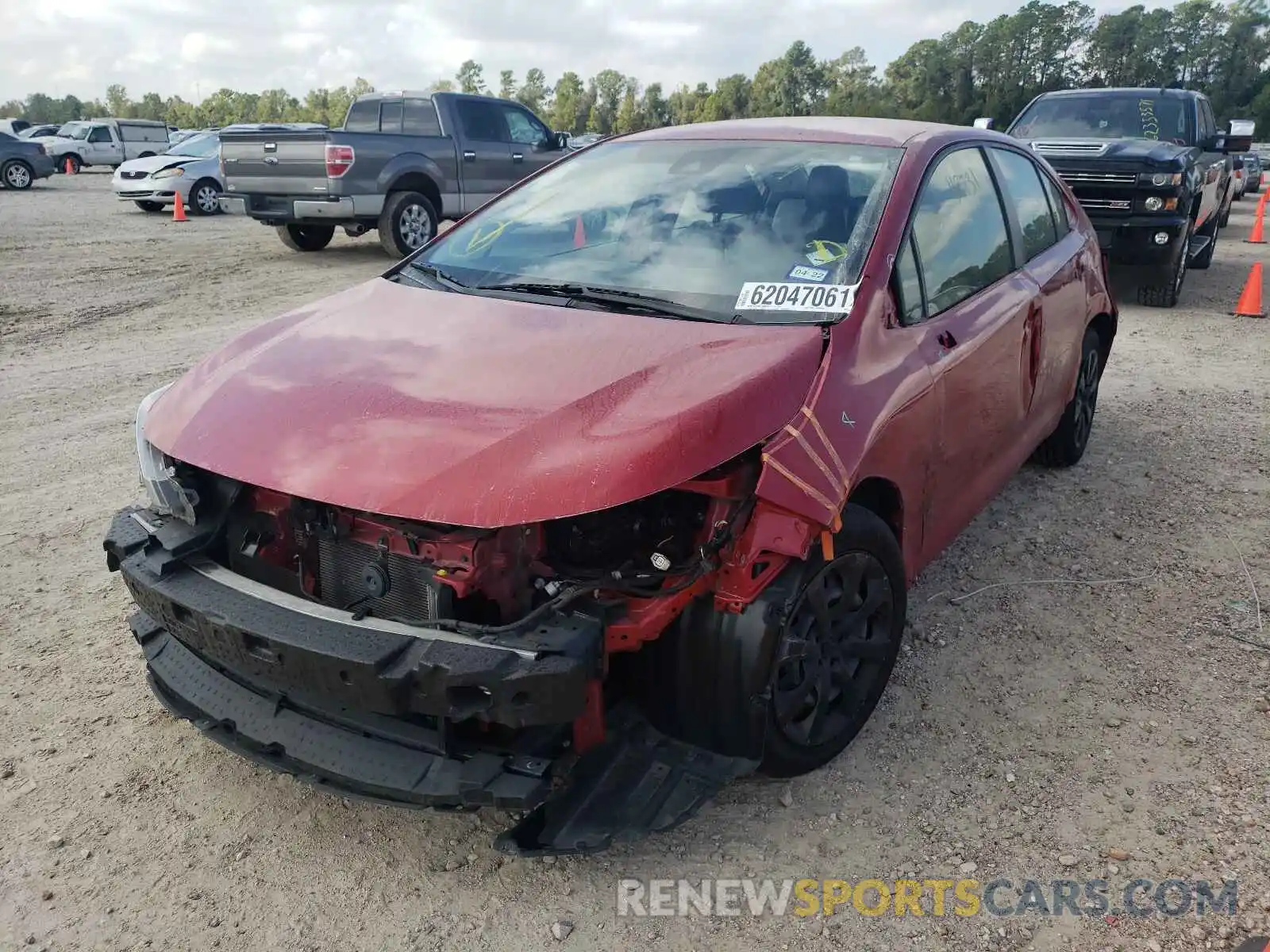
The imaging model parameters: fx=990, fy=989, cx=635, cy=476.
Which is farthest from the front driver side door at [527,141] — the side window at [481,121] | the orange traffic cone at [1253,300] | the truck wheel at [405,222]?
the orange traffic cone at [1253,300]

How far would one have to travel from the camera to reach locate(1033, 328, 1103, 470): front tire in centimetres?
509

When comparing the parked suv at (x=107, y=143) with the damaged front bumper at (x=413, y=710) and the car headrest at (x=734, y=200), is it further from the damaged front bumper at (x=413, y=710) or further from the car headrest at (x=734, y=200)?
the damaged front bumper at (x=413, y=710)

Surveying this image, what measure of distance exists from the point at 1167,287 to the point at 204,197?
626 inches

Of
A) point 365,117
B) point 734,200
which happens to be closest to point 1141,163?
point 734,200

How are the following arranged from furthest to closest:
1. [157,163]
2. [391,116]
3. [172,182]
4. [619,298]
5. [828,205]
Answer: [157,163], [172,182], [391,116], [828,205], [619,298]

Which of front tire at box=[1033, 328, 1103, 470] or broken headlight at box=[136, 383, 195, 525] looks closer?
broken headlight at box=[136, 383, 195, 525]

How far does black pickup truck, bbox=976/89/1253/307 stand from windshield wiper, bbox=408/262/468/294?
253 inches

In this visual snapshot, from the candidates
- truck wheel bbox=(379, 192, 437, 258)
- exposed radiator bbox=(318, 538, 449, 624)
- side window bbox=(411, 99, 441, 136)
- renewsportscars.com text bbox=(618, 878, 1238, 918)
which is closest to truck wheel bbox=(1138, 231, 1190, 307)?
truck wheel bbox=(379, 192, 437, 258)

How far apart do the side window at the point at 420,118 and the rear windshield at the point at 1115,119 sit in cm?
693

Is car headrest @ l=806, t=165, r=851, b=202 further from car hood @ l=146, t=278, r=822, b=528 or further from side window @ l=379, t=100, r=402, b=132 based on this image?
side window @ l=379, t=100, r=402, b=132

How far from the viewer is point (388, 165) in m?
11.6

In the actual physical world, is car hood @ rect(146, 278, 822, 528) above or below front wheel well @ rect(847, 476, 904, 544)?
above

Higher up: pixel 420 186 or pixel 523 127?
pixel 523 127

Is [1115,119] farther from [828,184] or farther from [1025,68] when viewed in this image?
[1025,68]
